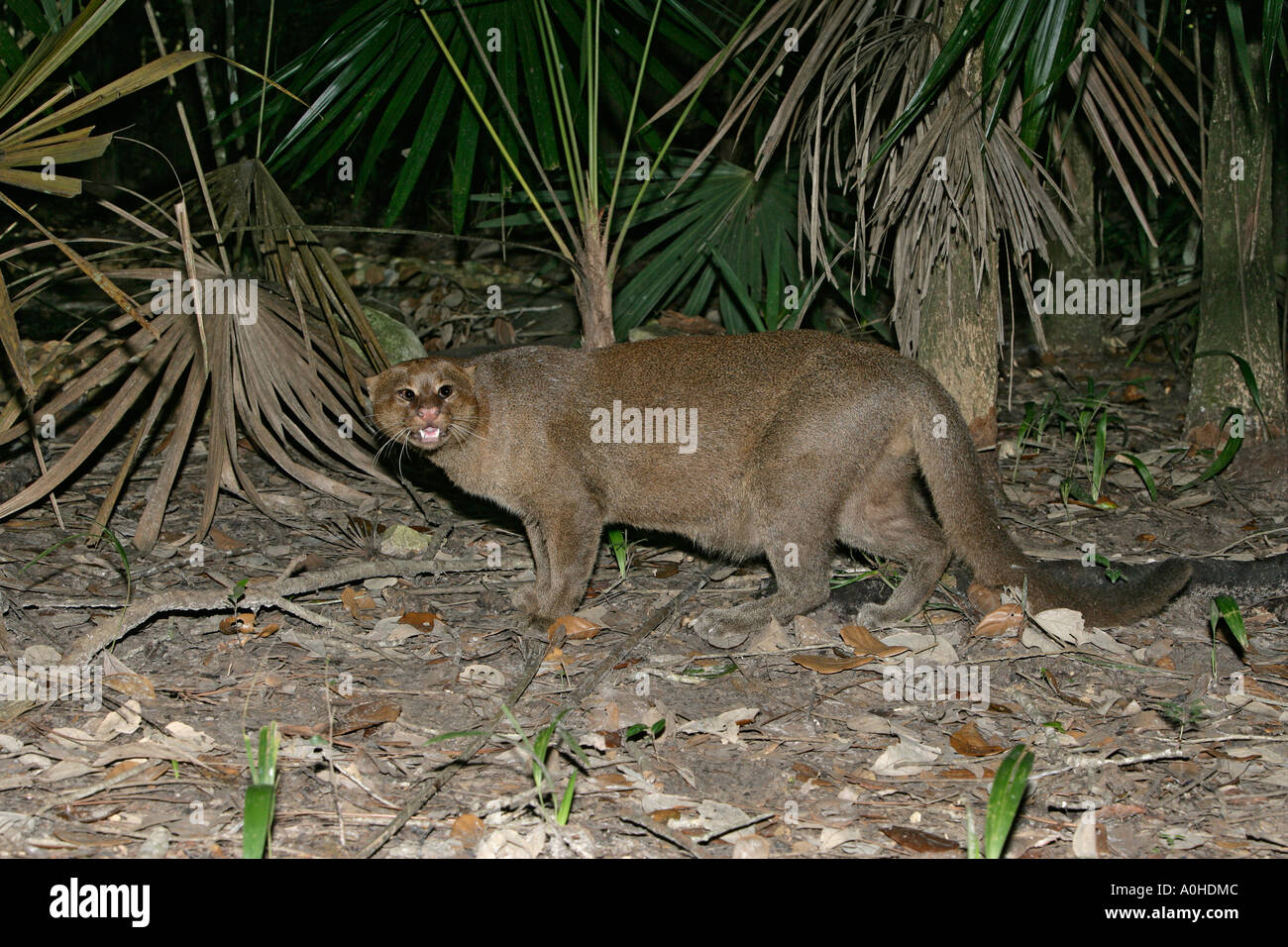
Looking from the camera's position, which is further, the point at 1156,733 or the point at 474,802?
the point at 1156,733

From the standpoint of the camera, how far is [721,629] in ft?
14.2

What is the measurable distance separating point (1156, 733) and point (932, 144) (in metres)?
2.48

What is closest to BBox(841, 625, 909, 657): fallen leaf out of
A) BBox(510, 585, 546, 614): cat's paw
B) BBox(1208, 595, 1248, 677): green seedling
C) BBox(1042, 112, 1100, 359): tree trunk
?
BBox(1208, 595, 1248, 677): green seedling

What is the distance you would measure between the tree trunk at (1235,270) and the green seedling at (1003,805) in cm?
336

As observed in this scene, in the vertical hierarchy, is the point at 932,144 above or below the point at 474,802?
above

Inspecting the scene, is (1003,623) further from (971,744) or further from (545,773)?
(545,773)

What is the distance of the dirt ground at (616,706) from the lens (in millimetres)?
3002

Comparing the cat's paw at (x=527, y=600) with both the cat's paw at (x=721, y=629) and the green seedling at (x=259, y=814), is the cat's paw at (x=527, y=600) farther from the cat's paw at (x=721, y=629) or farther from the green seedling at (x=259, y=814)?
the green seedling at (x=259, y=814)

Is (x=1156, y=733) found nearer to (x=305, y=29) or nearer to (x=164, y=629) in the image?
(x=164, y=629)

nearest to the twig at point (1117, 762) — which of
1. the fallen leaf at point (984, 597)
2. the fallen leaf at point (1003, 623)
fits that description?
the fallen leaf at point (1003, 623)

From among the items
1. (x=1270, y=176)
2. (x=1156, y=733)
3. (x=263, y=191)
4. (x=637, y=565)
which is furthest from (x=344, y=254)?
(x=1156, y=733)

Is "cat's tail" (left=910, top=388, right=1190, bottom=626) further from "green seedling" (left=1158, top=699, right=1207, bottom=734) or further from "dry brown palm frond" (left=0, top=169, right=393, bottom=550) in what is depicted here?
"dry brown palm frond" (left=0, top=169, right=393, bottom=550)

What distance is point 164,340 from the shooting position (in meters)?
4.80

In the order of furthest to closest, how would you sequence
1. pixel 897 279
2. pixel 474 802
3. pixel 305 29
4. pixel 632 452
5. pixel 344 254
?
pixel 305 29, pixel 344 254, pixel 897 279, pixel 632 452, pixel 474 802
